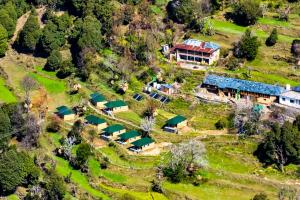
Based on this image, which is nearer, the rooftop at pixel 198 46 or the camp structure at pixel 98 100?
the camp structure at pixel 98 100

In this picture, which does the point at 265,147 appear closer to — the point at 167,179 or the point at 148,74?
the point at 167,179

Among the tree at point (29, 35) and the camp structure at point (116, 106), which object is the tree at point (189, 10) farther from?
Result: the camp structure at point (116, 106)

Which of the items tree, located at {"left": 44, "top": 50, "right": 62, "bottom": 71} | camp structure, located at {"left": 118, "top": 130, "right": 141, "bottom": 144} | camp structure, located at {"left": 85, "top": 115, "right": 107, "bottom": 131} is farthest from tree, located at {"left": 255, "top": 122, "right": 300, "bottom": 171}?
tree, located at {"left": 44, "top": 50, "right": 62, "bottom": 71}

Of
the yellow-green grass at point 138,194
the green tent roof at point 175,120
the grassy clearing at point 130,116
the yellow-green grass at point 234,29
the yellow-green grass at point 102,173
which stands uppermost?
the yellow-green grass at point 234,29

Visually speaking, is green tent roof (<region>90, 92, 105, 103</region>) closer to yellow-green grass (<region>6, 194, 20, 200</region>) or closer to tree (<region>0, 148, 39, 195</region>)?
tree (<region>0, 148, 39, 195</region>)

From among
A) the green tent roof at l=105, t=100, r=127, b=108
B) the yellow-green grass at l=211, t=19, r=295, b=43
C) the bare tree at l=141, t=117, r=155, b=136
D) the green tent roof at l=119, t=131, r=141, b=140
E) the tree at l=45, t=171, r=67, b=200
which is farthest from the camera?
the yellow-green grass at l=211, t=19, r=295, b=43

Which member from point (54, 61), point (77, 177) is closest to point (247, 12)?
point (54, 61)

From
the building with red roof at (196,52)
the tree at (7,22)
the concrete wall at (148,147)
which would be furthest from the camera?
the tree at (7,22)

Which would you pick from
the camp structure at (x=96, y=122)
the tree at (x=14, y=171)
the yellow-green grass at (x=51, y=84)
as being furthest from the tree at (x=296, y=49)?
the tree at (x=14, y=171)
